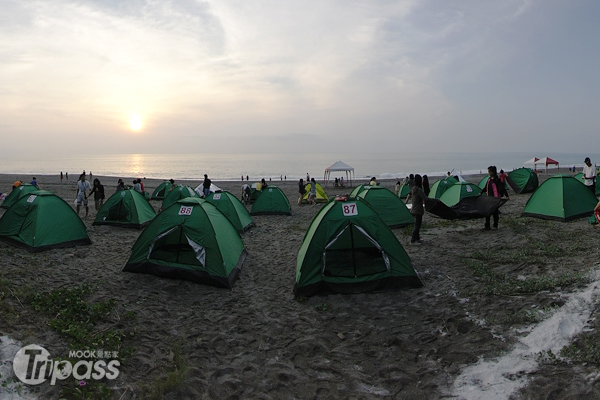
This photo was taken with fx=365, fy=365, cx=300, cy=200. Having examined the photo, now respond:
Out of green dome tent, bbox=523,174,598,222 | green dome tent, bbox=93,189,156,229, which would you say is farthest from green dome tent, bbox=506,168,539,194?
green dome tent, bbox=93,189,156,229

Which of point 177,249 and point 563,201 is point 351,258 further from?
point 563,201

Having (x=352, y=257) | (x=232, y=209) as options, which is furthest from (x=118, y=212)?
(x=352, y=257)

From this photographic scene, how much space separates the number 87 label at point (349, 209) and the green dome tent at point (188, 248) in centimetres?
278

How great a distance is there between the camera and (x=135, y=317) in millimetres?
6145

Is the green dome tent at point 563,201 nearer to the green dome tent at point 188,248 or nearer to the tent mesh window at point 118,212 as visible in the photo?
the green dome tent at point 188,248

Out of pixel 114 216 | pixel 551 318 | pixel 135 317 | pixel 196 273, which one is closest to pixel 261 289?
pixel 196 273

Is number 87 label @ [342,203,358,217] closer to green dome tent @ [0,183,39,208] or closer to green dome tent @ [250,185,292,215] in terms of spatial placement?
green dome tent @ [250,185,292,215]

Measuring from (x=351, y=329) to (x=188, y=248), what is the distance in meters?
4.40

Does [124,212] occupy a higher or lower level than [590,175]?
lower

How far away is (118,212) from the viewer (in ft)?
45.5

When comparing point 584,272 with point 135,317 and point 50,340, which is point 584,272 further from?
point 50,340

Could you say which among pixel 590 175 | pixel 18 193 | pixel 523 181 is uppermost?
pixel 590 175

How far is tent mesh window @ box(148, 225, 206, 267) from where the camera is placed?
25.8ft

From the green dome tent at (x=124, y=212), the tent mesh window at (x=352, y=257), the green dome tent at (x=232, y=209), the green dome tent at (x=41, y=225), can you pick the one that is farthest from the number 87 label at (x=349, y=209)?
the green dome tent at (x=124, y=212)
